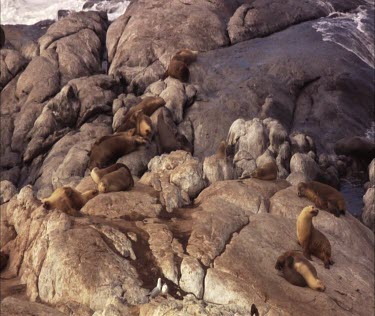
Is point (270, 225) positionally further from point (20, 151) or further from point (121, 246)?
point (20, 151)

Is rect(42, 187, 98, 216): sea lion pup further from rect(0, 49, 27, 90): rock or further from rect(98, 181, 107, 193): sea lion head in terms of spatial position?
rect(0, 49, 27, 90): rock

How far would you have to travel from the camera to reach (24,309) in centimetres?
816

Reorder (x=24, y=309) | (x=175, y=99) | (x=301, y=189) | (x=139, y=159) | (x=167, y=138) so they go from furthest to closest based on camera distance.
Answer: (x=175, y=99) → (x=167, y=138) → (x=139, y=159) → (x=301, y=189) → (x=24, y=309)

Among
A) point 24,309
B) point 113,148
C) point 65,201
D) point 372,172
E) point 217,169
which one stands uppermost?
point 24,309

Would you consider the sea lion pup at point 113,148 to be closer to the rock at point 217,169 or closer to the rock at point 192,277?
the rock at point 217,169

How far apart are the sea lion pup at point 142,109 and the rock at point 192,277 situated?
11.8 metres

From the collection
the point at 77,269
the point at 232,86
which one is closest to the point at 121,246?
the point at 77,269

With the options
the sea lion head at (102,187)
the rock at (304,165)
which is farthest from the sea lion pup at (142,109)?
the sea lion head at (102,187)

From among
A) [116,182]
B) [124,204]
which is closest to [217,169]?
[116,182]

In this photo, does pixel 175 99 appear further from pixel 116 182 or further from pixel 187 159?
pixel 116 182

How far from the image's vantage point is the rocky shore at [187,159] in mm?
9727

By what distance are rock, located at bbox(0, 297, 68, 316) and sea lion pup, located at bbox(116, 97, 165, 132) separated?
1312 cm

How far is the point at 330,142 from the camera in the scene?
25.0 metres

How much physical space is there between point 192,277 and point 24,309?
10.0 feet
